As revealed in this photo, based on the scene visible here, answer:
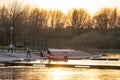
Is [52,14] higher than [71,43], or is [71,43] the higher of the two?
[52,14]

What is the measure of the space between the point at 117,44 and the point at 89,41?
8725 mm

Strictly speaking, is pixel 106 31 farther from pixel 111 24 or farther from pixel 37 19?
pixel 37 19

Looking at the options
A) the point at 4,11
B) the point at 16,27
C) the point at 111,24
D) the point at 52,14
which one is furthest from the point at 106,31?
the point at 16,27

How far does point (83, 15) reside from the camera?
153 meters

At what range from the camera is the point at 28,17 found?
439ft

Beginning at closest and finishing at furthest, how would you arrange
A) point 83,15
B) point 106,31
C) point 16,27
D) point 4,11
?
point 16,27, point 4,11, point 106,31, point 83,15

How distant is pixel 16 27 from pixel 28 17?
3499cm

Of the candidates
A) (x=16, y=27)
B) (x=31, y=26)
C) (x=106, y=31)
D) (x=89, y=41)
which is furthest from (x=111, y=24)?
(x=16, y=27)

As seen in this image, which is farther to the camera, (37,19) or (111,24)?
(111,24)

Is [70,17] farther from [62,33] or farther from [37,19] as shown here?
[37,19]

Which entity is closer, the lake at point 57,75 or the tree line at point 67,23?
the lake at point 57,75

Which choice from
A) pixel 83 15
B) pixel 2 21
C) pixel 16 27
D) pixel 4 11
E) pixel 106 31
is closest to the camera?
pixel 16 27

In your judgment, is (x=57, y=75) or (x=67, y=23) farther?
(x=67, y=23)

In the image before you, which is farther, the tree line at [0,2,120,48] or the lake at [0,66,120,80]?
the tree line at [0,2,120,48]
